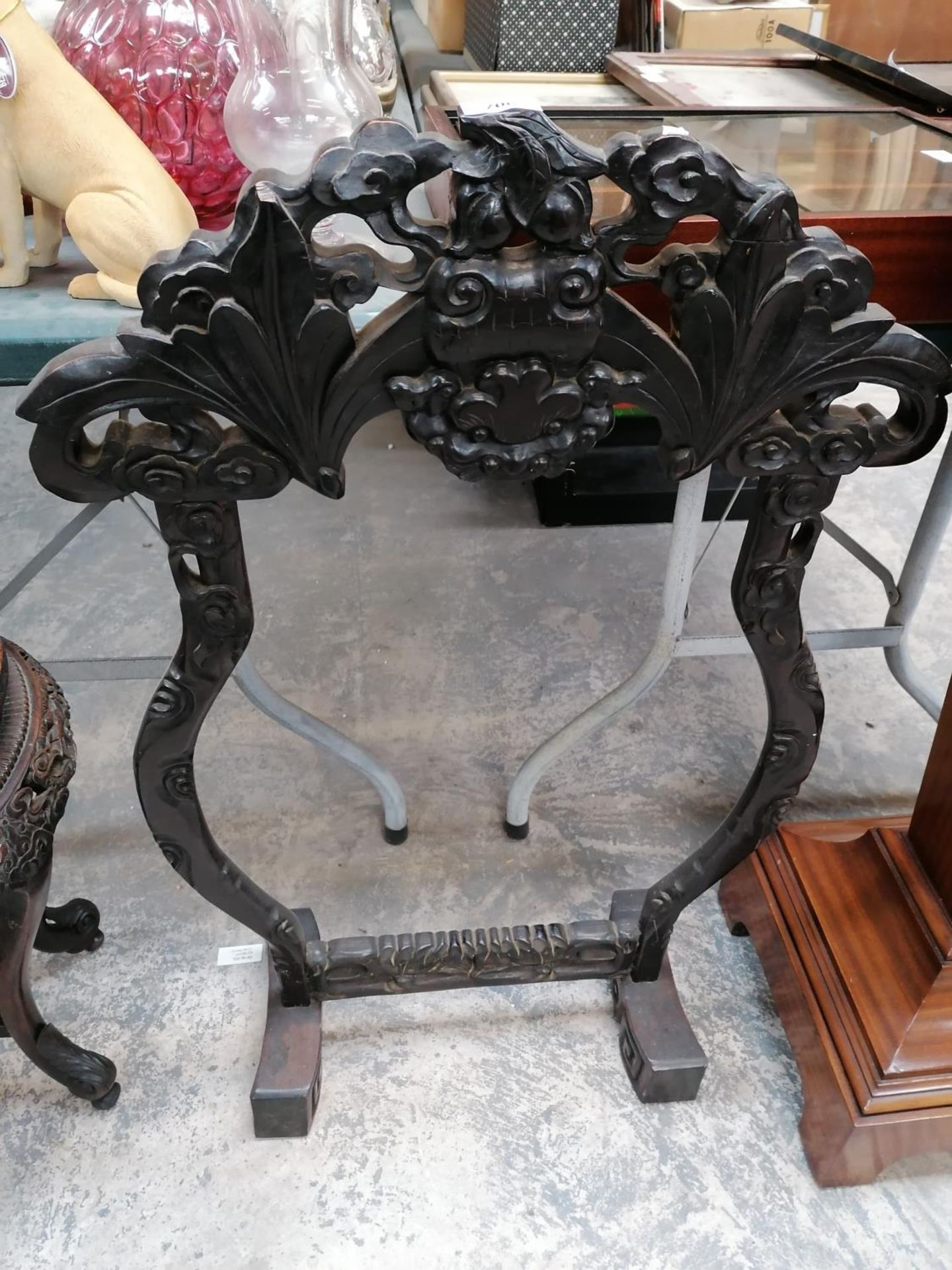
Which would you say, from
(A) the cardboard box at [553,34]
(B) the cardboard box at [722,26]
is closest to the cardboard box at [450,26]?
(B) the cardboard box at [722,26]

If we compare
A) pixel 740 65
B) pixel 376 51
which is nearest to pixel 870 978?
pixel 376 51

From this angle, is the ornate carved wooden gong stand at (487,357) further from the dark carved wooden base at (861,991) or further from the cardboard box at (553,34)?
the cardboard box at (553,34)

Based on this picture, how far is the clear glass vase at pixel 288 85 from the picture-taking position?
932mm

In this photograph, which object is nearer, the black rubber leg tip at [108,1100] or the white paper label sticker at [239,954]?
the black rubber leg tip at [108,1100]

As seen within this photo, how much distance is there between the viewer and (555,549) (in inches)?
83.4

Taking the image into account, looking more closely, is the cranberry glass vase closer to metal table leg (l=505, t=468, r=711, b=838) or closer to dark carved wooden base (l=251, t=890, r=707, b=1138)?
metal table leg (l=505, t=468, r=711, b=838)

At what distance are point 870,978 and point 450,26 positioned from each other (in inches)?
105

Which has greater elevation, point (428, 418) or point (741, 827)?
point (428, 418)

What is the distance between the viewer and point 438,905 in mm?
1361

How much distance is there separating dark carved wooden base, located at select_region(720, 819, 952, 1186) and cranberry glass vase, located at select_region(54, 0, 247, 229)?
1.06 metres

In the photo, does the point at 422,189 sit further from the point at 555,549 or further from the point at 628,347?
the point at 555,549

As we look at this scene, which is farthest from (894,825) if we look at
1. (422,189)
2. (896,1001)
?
(422,189)

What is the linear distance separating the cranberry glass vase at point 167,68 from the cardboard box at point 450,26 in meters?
1.91

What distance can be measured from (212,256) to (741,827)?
2.47ft
